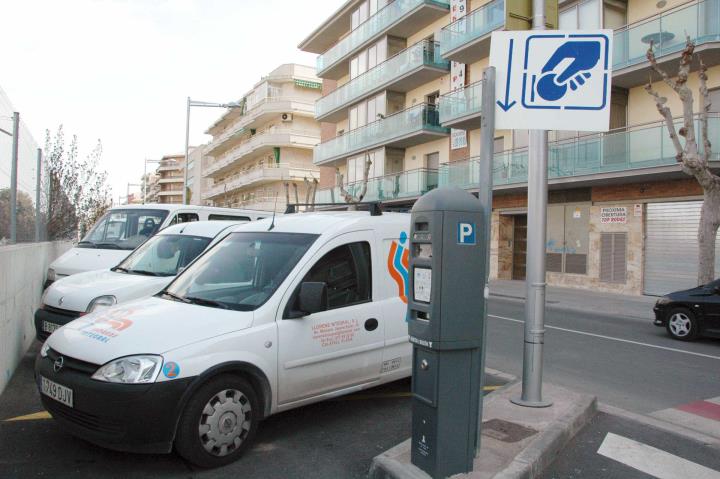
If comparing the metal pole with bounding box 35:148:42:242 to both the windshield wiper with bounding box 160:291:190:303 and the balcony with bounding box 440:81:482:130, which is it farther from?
the balcony with bounding box 440:81:482:130

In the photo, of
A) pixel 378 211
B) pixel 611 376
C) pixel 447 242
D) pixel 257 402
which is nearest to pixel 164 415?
pixel 257 402

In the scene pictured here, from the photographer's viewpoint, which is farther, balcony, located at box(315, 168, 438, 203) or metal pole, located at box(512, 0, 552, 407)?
balcony, located at box(315, 168, 438, 203)

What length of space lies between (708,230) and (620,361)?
760 centimetres

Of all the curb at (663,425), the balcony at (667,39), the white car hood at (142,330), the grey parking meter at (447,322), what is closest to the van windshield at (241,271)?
the white car hood at (142,330)

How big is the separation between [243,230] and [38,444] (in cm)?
240

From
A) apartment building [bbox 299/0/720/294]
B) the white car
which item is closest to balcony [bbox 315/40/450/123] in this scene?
apartment building [bbox 299/0/720/294]

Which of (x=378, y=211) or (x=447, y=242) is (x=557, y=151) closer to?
(x=378, y=211)

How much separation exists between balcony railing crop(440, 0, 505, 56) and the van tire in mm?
20825

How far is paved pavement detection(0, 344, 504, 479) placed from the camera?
373cm

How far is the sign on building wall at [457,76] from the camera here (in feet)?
85.3

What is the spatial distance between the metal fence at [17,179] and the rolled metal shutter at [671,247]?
17834 mm

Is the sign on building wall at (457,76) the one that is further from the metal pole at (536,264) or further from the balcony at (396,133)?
the metal pole at (536,264)

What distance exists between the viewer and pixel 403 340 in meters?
5.17

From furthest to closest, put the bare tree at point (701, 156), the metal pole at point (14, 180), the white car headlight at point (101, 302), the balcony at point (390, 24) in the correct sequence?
1. the balcony at point (390, 24)
2. the bare tree at point (701, 156)
3. the metal pole at point (14, 180)
4. the white car headlight at point (101, 302)
